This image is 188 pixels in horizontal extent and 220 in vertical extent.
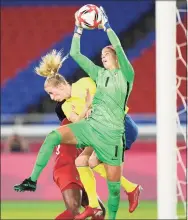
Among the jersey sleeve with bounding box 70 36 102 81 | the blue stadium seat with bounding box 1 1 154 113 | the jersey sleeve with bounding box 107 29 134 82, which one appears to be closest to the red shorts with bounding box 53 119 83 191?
the jersey sleeve with bounding box 70 36 102 81

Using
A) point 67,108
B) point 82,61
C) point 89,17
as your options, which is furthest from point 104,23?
point 67,108

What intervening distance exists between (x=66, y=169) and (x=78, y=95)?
46cm

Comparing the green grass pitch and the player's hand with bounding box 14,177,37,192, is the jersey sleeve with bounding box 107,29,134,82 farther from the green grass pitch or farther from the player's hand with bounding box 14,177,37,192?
the green grass pitch

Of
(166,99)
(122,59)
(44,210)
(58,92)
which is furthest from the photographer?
(44,210)

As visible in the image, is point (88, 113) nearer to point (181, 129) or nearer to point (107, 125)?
point (107, 125)

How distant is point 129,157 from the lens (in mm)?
11070

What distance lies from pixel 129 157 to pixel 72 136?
757 cm

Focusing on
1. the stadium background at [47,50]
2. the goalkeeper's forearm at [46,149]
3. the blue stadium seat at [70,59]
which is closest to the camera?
the goalkeeper's forearm at [46,149]

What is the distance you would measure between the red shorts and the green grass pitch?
5833mm

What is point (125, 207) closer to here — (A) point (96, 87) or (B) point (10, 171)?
(B) point (10, 171)

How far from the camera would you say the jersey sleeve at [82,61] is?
3.63 meters

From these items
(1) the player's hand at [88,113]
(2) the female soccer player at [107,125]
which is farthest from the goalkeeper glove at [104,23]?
(1) the player's hand at [88,113]

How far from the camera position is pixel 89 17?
3654 mm

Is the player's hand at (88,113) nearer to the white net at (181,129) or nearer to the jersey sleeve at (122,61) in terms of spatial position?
the jersey sleeve at (122,61)
